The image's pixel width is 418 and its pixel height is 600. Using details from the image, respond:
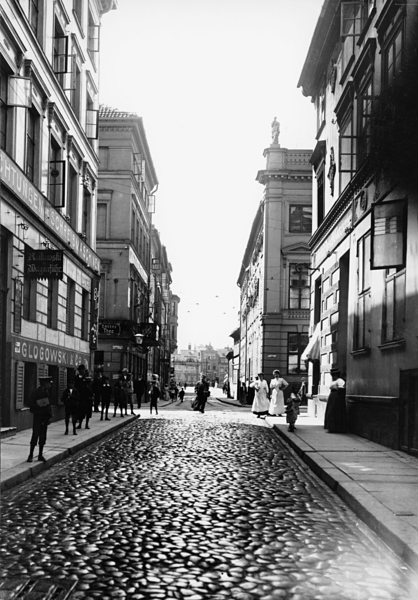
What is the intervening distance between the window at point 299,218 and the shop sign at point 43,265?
3294 centimetres

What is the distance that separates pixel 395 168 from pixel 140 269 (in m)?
39.0

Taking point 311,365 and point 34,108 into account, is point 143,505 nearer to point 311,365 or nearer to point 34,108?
point 34,108

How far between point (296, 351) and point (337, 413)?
29.3m

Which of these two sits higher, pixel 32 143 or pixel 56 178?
pixel 32 143

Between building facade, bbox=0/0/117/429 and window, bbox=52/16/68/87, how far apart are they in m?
0.03

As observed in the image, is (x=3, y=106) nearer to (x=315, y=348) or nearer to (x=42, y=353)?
(x=42, y=353)

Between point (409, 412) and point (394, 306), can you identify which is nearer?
point (409, 412)

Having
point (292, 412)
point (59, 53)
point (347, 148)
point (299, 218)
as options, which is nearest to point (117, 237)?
point (299, 218)

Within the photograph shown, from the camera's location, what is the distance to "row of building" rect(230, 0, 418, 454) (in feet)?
43.8

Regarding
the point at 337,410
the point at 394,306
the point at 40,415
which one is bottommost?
the point at 337,410

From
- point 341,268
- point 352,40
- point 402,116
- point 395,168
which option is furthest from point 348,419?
point 352,40

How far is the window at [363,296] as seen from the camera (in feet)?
55.7

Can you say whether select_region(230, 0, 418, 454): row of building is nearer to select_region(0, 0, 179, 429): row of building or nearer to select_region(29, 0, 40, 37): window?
select_region(0, 0, 179, 429): row of building

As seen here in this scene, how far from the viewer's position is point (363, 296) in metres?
17.5
